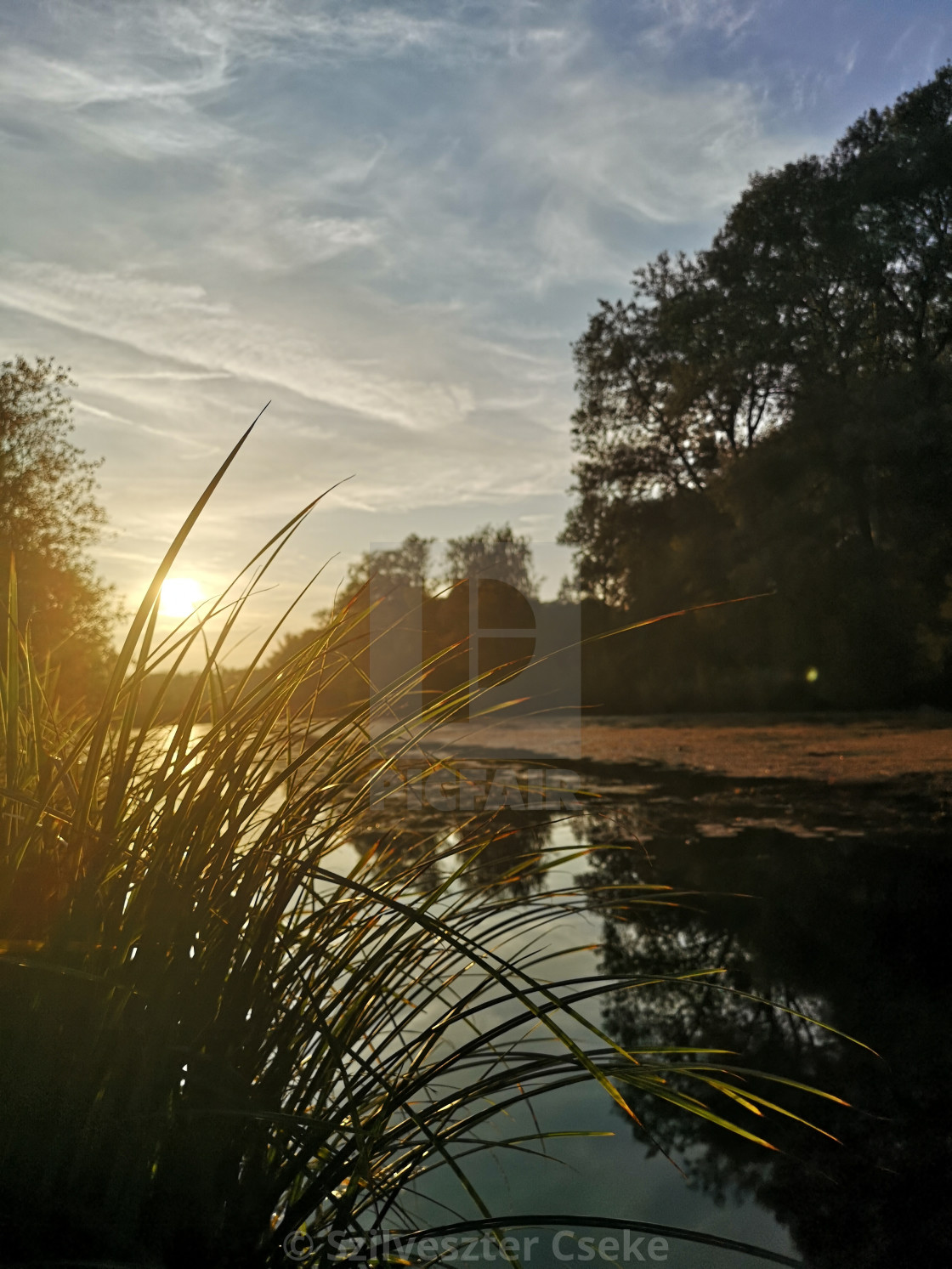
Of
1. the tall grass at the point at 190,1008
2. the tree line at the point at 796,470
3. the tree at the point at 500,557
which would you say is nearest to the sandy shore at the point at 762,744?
the tree line at the point at 796,470

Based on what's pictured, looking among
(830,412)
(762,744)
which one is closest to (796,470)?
(830,412)

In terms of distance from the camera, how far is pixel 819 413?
47.8ft

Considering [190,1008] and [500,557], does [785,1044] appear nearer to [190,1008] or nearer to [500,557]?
[190,1008]

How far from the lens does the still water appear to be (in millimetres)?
1834

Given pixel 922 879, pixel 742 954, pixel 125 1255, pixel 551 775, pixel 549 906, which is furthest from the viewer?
pixel 551 775

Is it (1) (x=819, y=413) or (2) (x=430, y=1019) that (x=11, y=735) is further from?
(1) (x=819, y=413)

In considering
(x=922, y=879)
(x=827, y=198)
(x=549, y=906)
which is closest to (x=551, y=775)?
(x=922, y=879)

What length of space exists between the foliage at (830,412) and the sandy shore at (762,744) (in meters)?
1.93

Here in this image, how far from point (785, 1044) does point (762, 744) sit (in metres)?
8.32

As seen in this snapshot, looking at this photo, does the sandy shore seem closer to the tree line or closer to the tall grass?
the tree line

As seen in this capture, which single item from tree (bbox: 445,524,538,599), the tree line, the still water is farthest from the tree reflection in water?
tree (bbox: 445,524,538,599)

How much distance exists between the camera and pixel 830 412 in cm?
1448

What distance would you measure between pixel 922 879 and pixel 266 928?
13.6ft

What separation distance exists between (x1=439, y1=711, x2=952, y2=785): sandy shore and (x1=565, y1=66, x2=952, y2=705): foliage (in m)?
1.93
